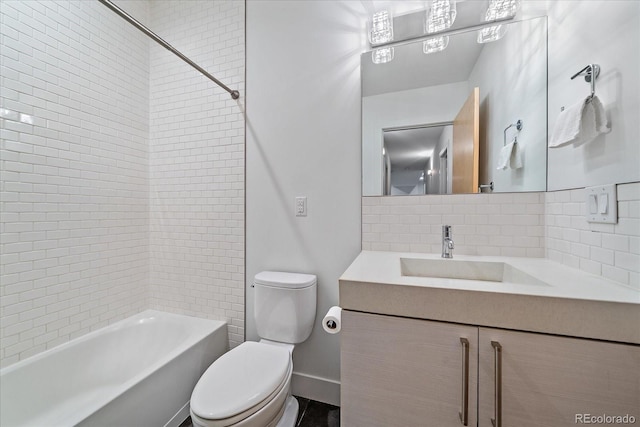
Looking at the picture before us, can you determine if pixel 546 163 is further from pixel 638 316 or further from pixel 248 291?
pixel 248 291

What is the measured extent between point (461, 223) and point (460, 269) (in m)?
0.26

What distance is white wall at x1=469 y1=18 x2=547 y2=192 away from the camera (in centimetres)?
117

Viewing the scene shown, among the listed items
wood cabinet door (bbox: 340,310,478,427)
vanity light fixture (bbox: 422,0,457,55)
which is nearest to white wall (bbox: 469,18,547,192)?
vanity light fixture (bbox: 422,0,457,55)

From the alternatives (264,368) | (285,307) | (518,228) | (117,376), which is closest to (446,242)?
(518,228)

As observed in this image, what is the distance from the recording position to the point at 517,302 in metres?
0.71

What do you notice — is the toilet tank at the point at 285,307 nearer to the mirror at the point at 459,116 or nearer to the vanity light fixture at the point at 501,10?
the mirror at the point at 459,116

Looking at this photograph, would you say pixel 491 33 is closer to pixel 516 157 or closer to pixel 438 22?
pixel 438 22

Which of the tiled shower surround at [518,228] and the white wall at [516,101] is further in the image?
the white wall at [516,101]

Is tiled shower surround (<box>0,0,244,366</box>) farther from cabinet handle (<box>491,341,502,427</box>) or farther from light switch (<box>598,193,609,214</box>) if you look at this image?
light switch (<box>598,193,609,214</box>)

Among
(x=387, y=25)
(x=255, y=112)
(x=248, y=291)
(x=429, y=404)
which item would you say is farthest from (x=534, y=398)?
(x=255, y=112)

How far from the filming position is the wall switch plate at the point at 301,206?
1.56m

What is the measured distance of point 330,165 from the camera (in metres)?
1.52
